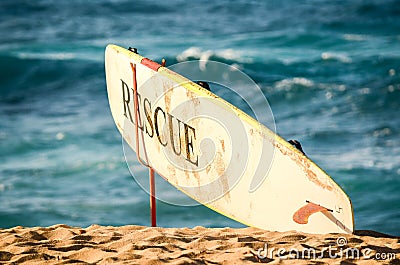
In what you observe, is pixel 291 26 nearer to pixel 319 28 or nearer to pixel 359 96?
pixel 319 28

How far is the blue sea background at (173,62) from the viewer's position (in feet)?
24.2

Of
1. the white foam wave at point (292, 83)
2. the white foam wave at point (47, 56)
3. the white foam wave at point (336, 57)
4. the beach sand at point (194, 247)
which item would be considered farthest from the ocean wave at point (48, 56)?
the beach sand at point (194, 247)

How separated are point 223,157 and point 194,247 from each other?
60 cm

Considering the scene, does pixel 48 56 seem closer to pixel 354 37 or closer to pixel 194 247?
pixel 354 37

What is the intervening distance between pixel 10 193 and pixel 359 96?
157 inches

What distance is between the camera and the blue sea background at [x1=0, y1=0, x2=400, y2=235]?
A: 7391 mm

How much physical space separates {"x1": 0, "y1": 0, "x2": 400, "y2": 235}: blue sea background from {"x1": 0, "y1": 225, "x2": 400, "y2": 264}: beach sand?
109 inches

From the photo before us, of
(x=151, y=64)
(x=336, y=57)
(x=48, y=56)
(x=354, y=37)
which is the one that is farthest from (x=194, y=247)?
(x=354, y=37)

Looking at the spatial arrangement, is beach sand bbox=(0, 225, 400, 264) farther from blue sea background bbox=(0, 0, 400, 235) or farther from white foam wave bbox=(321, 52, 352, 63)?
white foam wave bbox=(321, 52, 352, 63)

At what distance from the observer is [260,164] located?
418 centimetres

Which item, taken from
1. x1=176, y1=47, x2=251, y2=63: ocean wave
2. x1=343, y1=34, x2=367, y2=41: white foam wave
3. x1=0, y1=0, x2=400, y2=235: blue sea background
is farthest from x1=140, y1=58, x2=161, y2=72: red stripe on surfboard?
x1=343, y1=34, x2=367, y2=41: white foam wave

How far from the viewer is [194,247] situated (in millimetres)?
3934

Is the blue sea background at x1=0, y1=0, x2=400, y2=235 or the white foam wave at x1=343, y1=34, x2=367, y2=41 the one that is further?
the white foam wave at x1=343, y1=34, x2=367, y2=41

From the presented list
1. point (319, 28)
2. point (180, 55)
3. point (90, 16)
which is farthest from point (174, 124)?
point (90, 16)
